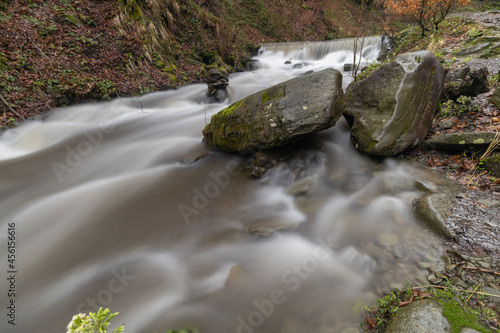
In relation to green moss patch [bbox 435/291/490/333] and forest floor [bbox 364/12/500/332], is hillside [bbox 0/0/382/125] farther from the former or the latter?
green moss patch [bbox 435/291/490/333]

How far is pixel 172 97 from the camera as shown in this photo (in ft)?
28.9

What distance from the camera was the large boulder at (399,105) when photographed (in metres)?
3.95

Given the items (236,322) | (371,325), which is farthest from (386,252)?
(236,322)

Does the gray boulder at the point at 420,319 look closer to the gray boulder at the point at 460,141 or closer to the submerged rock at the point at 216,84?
the gray boulder at the point at 460,141

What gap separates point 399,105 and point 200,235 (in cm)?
405

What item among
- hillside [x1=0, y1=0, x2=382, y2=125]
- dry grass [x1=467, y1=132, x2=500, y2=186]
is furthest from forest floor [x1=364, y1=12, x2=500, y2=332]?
hillside [x1=0, y1=0, x2=382, y2=125]

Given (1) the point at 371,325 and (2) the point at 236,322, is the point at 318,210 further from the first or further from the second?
(2) the point at 236,322

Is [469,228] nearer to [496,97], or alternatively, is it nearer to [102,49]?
[496,97]

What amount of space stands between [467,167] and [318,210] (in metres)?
2.36

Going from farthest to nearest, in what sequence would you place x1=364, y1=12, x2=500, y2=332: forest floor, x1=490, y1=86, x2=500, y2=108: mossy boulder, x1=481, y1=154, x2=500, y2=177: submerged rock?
x1=490, y1=86, x2=500, y2=108: mossy boulder → x1=481, y1=154, x2=500, y2=177: submerged rock → x1=364, y1=12, x2=500, y2=332: forest floor

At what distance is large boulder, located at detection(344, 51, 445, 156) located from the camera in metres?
3.95

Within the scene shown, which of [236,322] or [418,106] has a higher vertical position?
[418,106]

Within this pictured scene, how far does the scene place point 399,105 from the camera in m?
3.96

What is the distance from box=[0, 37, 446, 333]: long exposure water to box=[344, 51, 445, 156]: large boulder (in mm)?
422
